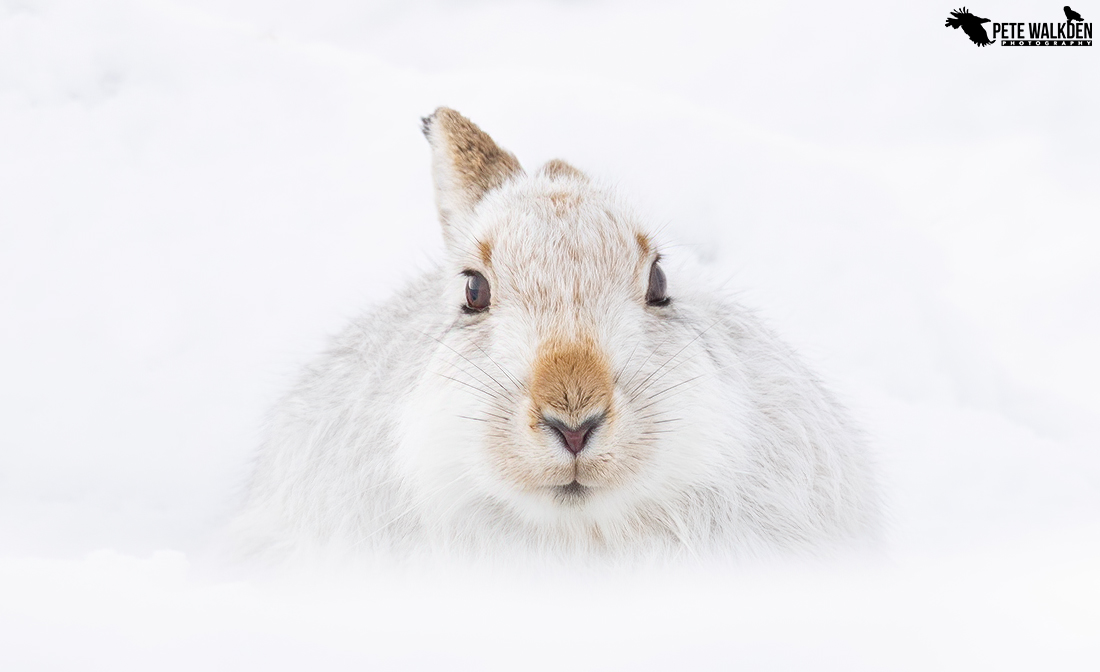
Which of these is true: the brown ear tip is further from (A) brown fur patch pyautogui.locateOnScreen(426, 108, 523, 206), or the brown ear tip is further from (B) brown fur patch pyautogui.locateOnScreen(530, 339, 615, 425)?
(B) brown fur patch pyautogui.locateOnScreen(530, 339, 615, 425)

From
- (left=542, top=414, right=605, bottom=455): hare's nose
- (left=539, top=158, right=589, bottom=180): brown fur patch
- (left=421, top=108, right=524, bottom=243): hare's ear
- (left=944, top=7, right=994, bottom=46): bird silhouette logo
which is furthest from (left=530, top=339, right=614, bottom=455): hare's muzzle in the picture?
(left=944, top=7, right=994, bottom=46): bird silhouette logo

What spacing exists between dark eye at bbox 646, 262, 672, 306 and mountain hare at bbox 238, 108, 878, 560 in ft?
0.04

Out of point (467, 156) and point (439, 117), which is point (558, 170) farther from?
point (439, 117)

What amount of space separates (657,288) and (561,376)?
2.33 ft

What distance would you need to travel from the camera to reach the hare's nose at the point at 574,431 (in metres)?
2.74

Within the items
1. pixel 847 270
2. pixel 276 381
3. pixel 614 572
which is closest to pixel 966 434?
pixel 847 270

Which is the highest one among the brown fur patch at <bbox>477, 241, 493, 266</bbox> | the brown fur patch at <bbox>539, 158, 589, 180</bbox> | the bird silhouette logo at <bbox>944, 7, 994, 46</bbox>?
the bird silhouette logo at <bbox>944, 7, 994, 46</bbox>

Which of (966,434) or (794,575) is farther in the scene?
(966,434)

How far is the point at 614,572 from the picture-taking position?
3230 mm

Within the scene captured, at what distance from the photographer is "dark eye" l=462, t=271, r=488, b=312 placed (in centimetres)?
335

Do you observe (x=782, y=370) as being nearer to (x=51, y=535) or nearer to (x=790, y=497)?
(x=790, y=497)

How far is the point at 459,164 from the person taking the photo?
372 centimetres

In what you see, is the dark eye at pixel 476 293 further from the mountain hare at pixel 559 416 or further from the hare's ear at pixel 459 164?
the hare's ear at pixel 459 164

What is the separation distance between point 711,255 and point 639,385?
9.71 ft
